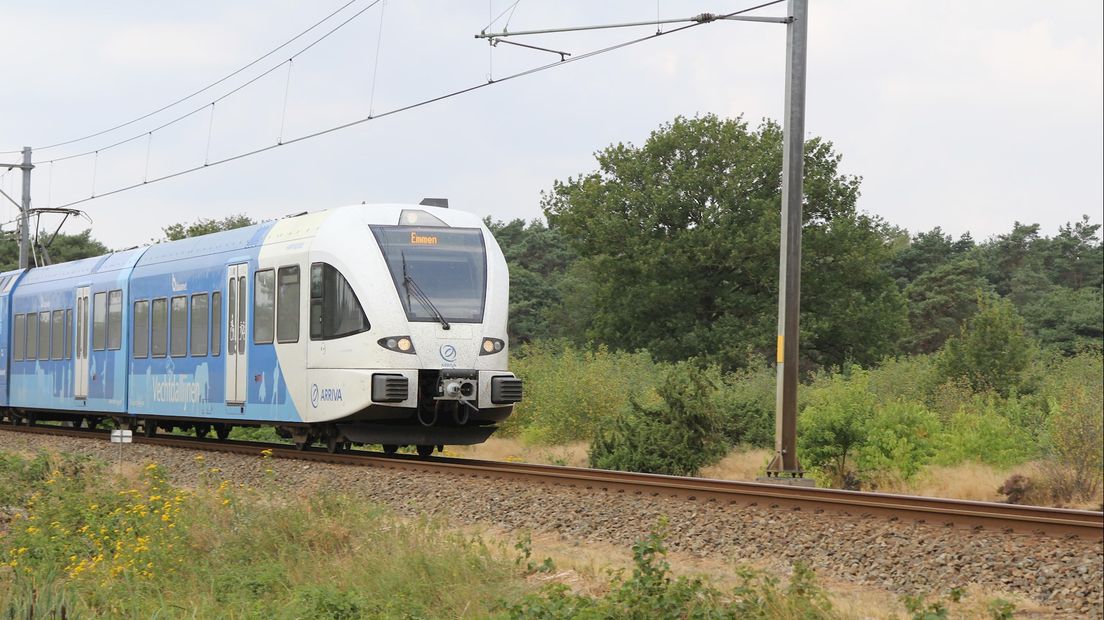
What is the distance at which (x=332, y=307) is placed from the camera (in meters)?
16.6

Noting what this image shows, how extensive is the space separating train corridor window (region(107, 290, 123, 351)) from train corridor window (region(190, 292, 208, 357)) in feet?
11.0

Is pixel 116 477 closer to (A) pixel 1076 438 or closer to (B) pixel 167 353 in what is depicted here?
(B) pixel 167 353

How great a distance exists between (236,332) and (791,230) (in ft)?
27.0

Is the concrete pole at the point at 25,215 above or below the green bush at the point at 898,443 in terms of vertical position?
above

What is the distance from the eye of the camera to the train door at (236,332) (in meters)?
18.5

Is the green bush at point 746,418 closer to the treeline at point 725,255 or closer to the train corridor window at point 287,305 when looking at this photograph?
the train corridor window at point 287,305

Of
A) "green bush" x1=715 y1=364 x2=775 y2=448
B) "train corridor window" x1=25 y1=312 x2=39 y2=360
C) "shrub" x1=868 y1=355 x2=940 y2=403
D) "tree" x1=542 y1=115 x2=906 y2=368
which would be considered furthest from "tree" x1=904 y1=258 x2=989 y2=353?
"train corridor window" x1=25 y1=312 x2=39 y2=360

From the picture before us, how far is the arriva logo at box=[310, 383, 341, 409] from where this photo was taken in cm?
1641

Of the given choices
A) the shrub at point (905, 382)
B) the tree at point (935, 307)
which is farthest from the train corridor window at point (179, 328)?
the tree at point (935, 307)

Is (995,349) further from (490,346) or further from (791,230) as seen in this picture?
(490,346)

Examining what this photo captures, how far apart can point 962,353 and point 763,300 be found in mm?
30199

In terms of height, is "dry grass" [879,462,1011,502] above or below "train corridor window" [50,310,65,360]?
below

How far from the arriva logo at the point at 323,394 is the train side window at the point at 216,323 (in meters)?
2.98

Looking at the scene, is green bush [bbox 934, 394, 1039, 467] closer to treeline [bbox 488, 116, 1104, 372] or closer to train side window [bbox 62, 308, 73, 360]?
train side window [bbox 62, 308, 73, 360]
